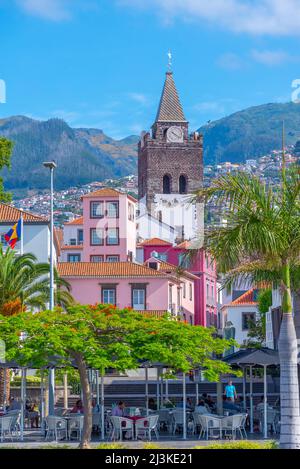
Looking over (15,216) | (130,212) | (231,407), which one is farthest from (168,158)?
(231,407)

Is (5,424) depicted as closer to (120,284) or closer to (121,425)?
(121,425)

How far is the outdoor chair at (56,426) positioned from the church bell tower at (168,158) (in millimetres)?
108983

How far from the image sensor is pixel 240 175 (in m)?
26.3

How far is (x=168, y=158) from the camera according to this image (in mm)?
156375

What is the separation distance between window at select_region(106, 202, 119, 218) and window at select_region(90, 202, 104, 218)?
64cm

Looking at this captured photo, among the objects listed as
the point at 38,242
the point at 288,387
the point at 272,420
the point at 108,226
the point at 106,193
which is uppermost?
the point at 106,193

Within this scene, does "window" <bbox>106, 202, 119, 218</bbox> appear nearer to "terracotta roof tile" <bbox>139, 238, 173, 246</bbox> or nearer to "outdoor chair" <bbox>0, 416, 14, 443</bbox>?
"terracotta roof tile" <bbox>139, 238, 173, 246</bbox>

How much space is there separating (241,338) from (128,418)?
61.0m

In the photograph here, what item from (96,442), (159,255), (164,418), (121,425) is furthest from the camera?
(159,255)

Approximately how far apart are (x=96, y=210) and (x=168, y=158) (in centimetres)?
6109

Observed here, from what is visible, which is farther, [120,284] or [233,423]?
[120,284]

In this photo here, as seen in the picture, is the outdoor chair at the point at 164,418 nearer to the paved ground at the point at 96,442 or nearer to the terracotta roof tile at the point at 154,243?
the paved ground at the point at 96,442

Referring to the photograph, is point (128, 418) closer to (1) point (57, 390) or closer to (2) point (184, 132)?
(1) point (57, 390)

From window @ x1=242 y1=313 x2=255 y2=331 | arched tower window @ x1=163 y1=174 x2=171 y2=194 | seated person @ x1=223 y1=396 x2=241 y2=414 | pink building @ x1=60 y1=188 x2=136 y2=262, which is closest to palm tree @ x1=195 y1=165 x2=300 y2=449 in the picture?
seated person @ x1=223 y1=396 x2=241 y2=414
